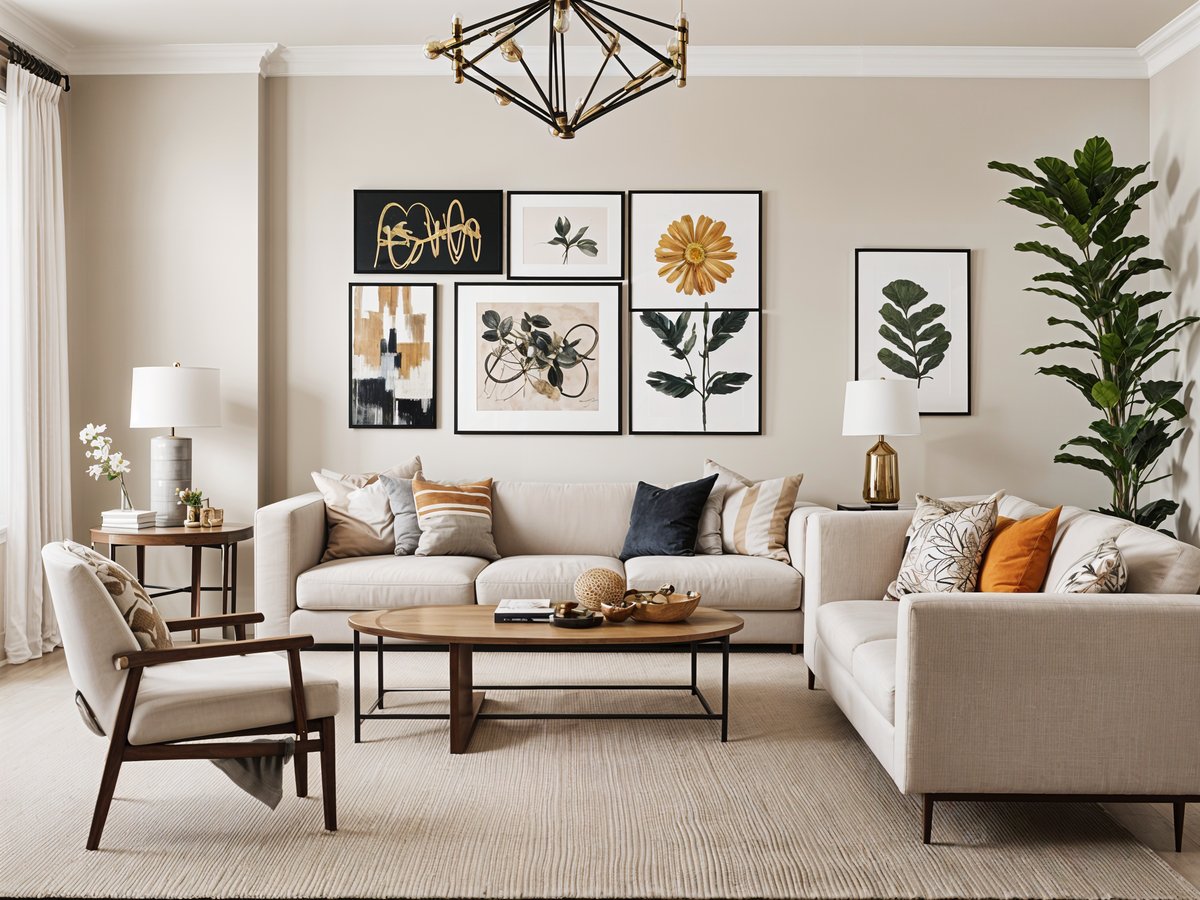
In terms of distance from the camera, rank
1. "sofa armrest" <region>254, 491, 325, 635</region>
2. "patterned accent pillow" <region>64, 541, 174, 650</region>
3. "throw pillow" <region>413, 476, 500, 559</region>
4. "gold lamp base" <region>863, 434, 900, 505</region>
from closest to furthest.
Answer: "patterned accent pillow" <region>64, 541, 174, 650</region>
"sofa armrest" <region>254, 491, 325, 635</region>
"throw pillow" <region>413, 476, 500, 559</region>
"gold lamp base" <region>863, 434, 900, 505</region>

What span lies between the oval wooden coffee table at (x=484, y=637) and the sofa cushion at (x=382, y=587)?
71cm

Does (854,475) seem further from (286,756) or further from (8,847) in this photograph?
(8,847)

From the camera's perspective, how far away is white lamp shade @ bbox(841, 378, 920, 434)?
4.65m

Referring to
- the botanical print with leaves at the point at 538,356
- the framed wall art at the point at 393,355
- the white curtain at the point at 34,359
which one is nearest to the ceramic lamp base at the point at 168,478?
the white curtain at the point at 34,359

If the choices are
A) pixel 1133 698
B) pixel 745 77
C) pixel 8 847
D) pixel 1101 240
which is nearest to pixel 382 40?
pixel 745 77

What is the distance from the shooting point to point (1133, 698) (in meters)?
2.42

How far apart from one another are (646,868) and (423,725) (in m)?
1.37

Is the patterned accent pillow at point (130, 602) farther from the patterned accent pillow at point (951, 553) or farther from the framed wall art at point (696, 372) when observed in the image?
the framed wall art at point (696, 372)

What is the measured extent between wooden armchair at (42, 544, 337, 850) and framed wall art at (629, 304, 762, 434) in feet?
9.74

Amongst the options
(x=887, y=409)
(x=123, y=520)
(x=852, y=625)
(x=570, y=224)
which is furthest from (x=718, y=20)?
(x=123, y=520)

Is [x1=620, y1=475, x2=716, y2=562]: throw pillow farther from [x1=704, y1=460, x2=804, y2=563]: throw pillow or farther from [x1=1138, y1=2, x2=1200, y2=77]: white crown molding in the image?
[x1=1138, y1=2, x2=1200, y2=77]: white crown molding

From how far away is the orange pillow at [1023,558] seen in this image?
3.15 m

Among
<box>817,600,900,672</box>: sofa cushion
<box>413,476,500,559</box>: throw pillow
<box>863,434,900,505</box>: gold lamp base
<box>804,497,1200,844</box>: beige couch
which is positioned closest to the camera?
<box>804,497,1200,844</box>: beige couch

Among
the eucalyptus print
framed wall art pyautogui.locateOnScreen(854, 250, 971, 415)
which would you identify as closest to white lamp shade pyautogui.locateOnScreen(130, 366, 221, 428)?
framed wall art pyautogui.locateOnScreen(854, 250, 971, 415)
